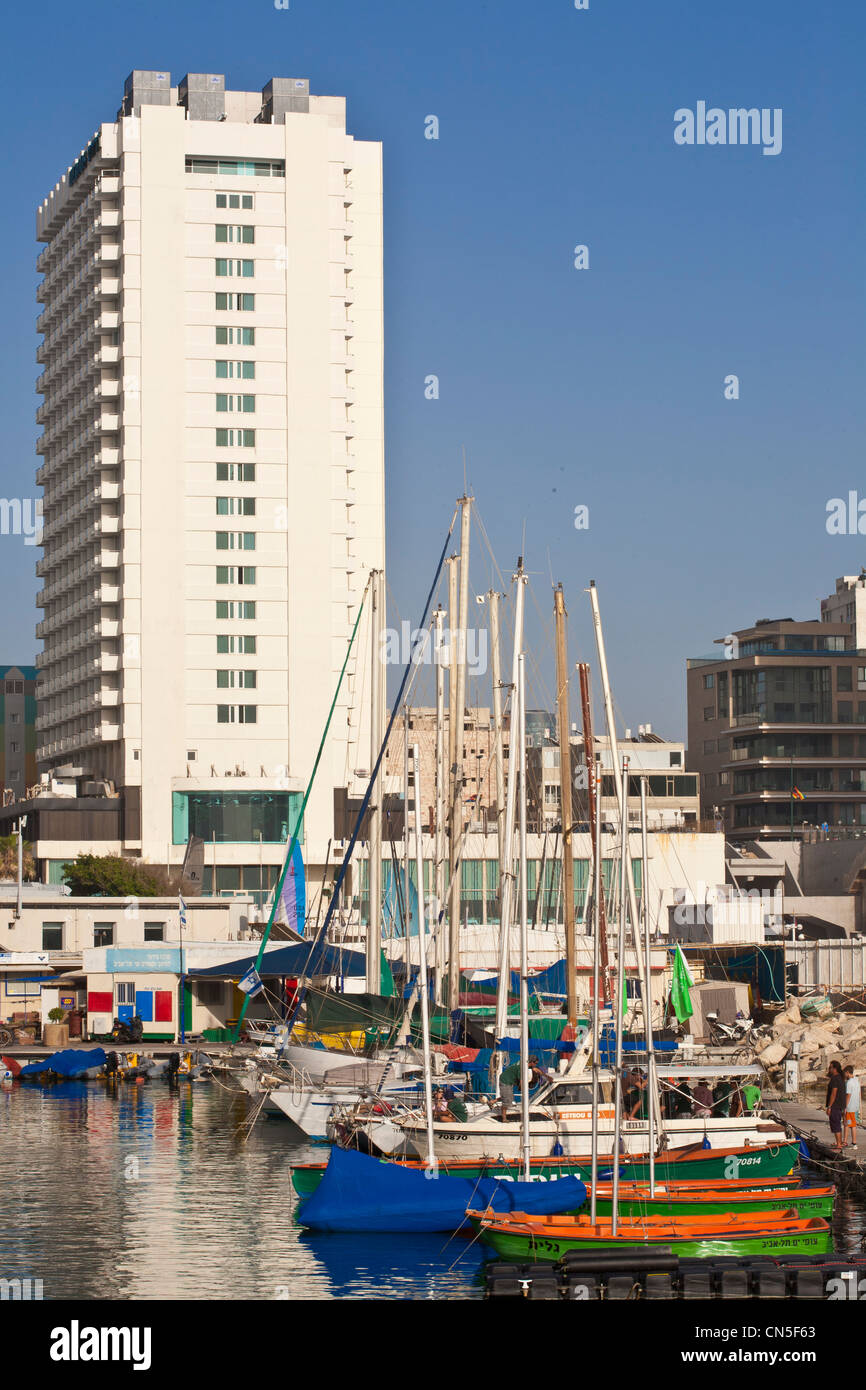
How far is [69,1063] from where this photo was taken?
67562 mm

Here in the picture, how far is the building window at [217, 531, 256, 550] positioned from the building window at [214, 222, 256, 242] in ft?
68.4

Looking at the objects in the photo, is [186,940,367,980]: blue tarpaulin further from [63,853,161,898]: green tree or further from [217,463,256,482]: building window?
[217,463,256,482]: building window

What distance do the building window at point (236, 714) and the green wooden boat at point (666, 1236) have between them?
297ft

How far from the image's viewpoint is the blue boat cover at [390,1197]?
1406 inches

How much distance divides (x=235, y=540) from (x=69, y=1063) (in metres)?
60.9

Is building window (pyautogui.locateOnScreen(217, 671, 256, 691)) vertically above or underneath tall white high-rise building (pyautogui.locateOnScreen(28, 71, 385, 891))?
underneath

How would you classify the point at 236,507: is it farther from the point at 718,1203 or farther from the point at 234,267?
the point at 718,1203

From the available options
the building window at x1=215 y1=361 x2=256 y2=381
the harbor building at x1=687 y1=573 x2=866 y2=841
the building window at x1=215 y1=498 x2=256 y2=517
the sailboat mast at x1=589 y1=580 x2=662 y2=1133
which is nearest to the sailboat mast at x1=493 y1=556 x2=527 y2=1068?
the sailboat mast at x1=589 y1=580 x2=662 y2=1133

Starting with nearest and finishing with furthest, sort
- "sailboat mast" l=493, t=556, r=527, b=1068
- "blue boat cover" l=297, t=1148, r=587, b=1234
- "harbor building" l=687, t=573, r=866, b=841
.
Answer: "blue boat cover" l=297, t=1148, r=587, b=1234 → "sailboat mast" l=493, t=556, r=527, b=1068 → "harbor building" l=687, t=573, r=866, b=841

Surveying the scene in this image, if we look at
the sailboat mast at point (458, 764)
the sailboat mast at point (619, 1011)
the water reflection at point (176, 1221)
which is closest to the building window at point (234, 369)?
the sailboat mast at point (458, 764)

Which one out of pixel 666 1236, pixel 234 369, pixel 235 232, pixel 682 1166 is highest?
pixel 235 232

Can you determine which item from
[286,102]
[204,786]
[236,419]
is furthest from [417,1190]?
[286,102]

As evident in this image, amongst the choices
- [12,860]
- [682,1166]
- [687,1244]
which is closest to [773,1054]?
[682,1166]

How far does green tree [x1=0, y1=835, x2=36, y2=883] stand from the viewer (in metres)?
115
